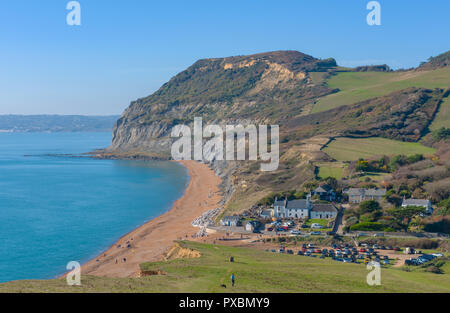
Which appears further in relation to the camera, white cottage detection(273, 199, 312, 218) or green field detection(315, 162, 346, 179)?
green field detection(315, 162, 346, 179)

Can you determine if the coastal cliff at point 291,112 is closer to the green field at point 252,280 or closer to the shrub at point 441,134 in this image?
the shrub at point 441,134

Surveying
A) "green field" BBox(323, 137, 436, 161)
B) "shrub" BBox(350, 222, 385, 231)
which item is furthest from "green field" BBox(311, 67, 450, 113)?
"shrub" BBox(350, 222, 385, 231)

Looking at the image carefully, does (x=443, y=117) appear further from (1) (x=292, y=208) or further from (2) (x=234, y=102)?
(2) (x=234, y=102)

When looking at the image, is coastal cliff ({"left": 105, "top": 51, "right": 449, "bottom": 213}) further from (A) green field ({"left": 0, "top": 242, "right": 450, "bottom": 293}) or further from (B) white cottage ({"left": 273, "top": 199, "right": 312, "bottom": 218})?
(A) green field ({"left": 0, "top": 242, "right": 450, "bottom": 293})

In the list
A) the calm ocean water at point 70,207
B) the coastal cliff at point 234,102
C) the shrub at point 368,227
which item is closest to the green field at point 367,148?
the shrub at point 368,227
